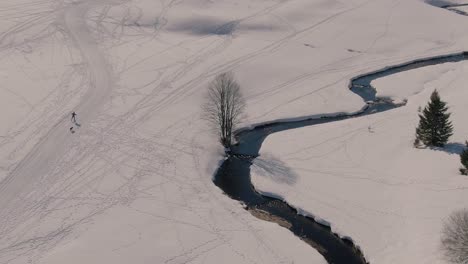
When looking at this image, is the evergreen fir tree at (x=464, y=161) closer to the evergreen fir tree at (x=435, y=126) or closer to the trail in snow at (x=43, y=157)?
Answer: the evergreen fir tree at (x=435, y=126)

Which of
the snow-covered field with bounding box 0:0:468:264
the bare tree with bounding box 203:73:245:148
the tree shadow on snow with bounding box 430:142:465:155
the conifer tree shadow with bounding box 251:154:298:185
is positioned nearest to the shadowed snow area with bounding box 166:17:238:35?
the snow-covered field with bounding box 0:0:468:264

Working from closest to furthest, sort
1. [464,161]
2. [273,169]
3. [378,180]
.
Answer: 1. [464,161]
2. [378,180]
3. [273,169]

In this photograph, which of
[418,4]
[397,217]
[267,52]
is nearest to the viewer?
[397,217]

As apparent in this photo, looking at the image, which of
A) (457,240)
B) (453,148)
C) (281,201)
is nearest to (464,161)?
(453,148)

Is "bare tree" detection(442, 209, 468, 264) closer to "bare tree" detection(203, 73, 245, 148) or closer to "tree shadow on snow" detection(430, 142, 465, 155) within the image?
"tree shadow on snow" detection(430, 142, 465, 155)

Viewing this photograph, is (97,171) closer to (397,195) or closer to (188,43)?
(397,195)

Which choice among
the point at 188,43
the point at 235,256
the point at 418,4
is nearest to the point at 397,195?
the point at 235,256

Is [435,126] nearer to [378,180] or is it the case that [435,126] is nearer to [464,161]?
[464,161]

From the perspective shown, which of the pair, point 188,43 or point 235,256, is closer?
point 235,256
